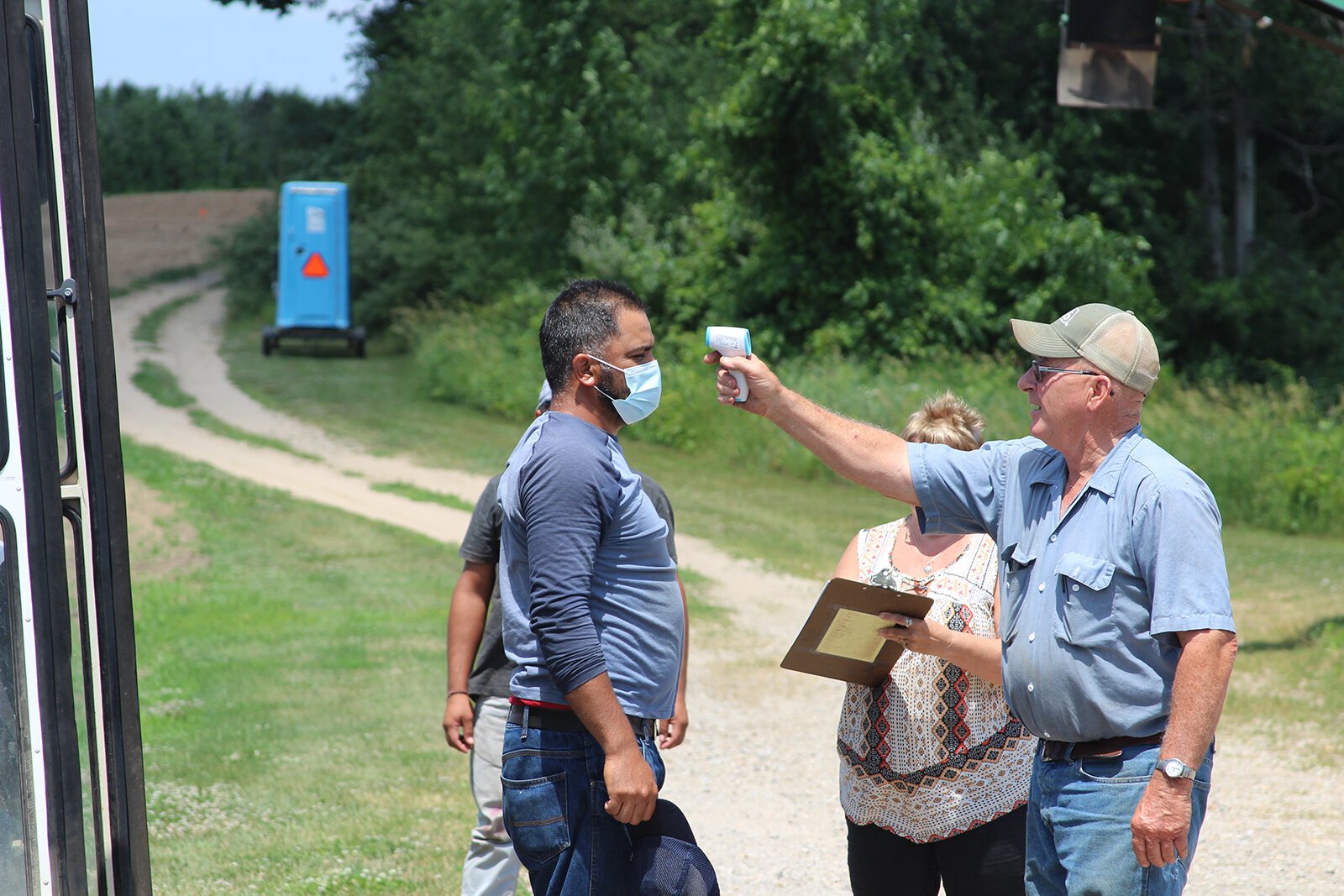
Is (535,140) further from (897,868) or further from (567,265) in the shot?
(897,868)

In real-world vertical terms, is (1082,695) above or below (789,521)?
above

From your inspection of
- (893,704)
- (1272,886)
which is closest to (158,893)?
(893,704)

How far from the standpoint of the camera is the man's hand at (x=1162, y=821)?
2.77m

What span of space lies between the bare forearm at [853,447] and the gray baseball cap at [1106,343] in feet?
1.40

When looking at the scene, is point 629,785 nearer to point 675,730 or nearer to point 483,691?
point 675,730

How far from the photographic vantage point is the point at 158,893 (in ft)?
16.5

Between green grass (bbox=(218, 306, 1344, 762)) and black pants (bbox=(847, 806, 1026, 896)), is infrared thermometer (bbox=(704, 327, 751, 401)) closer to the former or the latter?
black pants (bbox=(847, 806, 1026, 896))

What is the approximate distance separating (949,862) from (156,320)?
31125 mm

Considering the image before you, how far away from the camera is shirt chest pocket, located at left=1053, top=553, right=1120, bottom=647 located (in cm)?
288

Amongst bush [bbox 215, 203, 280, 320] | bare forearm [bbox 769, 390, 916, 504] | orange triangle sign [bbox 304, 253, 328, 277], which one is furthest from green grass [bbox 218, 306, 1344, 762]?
bush [bbox 215, 203, 280, 320]

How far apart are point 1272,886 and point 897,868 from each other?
8.88 ft

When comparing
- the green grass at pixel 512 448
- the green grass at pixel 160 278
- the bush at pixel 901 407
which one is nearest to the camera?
the green grass at pixel 512 448

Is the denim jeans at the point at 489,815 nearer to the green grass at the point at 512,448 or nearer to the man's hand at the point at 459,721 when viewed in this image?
the man's hand at the point at 459,721

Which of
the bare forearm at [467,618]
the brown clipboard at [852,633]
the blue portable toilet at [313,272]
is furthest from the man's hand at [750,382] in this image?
the blue portable toilet at [313,272]
